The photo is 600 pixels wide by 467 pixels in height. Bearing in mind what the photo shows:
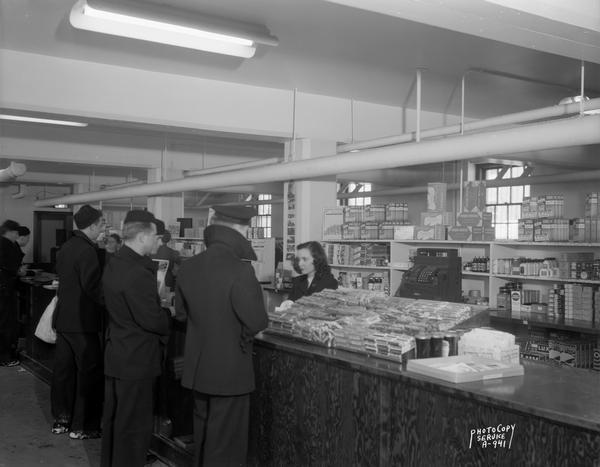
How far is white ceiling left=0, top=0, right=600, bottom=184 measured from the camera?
3.52 m

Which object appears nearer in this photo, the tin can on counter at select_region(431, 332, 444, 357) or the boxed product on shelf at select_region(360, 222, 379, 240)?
the tin can on counter at select_region(431, 332, 444, 357)

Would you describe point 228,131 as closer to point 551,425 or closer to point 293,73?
point 293,73

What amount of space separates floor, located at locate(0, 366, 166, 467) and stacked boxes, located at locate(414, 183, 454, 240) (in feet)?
14.2

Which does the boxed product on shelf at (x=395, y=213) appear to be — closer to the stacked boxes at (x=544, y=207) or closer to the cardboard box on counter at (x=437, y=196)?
the cardboard box on counter at (x=437, y=196)

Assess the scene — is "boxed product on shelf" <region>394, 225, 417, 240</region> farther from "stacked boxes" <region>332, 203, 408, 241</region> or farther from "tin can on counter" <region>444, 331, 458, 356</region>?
"tin can on counter" <region>444, 331, 458, 356</region>

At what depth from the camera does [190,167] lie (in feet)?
39.2

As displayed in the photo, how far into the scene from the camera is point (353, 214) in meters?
8.48

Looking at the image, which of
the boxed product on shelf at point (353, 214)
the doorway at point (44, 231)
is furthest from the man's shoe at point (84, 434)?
the doorway at point (44, 231)

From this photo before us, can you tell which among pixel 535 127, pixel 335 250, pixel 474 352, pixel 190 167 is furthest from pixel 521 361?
pixel 190 167

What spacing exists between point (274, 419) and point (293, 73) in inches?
155

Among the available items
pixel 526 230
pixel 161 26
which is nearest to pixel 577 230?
pixel 526 230

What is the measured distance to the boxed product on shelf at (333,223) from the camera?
8.34m

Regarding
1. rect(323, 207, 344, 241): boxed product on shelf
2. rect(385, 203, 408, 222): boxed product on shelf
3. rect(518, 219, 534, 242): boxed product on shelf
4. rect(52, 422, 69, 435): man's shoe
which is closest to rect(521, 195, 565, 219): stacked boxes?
rect(518, 219, 534, 242): boxed product on shelf

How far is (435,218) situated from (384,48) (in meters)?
2.73
